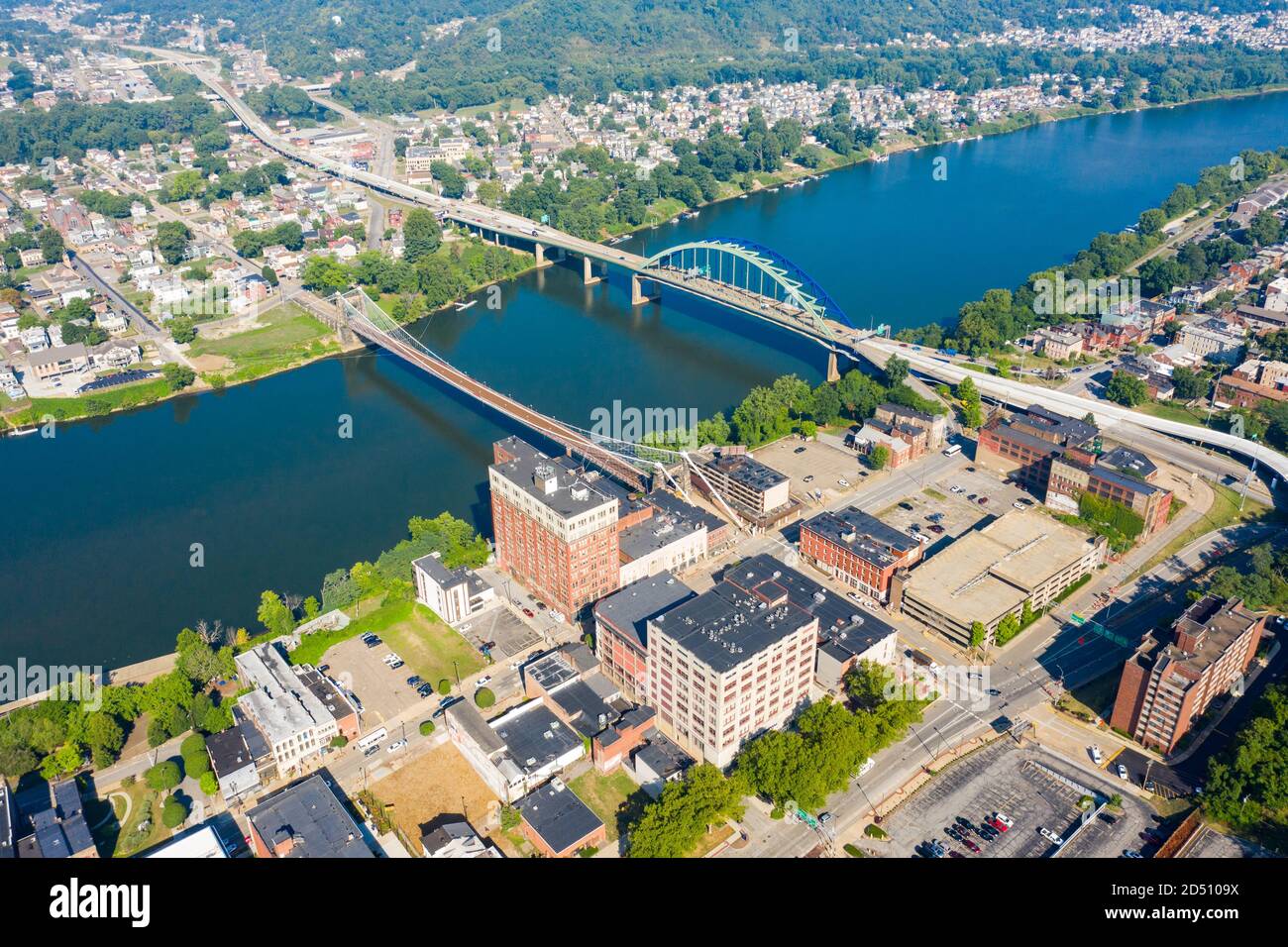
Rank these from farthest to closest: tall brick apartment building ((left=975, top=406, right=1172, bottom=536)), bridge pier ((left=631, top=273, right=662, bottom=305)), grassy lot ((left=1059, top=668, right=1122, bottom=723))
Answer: bridge pier ((left=631, top=273, right=662, bottom=305)) < tall brick apartment building ((left=975, top=406, right=1172, bottom=536)) < grassy lot ((left=1059, top=668, right=1122, bottom=723))

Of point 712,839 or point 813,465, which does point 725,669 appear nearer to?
point 712,839

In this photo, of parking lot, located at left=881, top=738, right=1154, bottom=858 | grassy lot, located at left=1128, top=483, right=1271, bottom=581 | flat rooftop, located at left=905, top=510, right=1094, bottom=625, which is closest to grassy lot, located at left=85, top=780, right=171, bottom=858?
parking lot, located at left=881, top=738, right=1154, bottom=858

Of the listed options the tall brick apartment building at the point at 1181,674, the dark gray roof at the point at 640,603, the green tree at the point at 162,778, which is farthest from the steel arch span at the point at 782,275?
the green tree at the point at 162,778

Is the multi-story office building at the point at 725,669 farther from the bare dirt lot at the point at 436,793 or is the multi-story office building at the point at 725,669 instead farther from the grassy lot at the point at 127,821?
the grassy lot at the point at 127,821

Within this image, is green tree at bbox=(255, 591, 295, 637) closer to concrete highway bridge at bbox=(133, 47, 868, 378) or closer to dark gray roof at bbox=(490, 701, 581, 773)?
dark gray roof at bbox=(490, 701, 581, 773)

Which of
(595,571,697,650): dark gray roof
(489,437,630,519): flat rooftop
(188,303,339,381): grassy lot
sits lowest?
(595,571,697,650): dark gray roof

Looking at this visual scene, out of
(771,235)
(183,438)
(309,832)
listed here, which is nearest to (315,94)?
(771,235)
